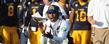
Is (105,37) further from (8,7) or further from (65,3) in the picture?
(8,7)

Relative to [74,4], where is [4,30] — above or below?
below

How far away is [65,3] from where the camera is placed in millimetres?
2436

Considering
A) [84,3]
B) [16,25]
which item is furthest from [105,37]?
[16,25]

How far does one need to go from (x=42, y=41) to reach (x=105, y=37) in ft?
1.57

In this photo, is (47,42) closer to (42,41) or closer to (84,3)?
(42,41)

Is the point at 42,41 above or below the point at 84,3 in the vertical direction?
below

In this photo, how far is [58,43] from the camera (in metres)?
2.45

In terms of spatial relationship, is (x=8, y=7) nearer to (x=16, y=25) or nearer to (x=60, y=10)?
(x=16, y=25)

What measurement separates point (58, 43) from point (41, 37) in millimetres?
138

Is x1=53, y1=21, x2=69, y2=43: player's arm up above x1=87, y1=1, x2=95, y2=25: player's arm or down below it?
below

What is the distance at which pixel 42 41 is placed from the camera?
2.48 m

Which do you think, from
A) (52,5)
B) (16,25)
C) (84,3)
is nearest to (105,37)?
(84,3)

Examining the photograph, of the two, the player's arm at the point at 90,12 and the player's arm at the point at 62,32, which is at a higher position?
the player's arm at the point at 90,12

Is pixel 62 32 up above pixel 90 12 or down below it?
below
